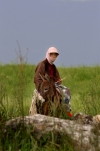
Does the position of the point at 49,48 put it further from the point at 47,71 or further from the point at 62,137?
the point at 62,137

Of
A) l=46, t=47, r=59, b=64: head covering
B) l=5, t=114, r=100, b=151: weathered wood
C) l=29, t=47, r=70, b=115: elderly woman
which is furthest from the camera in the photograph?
l=46, t=47, r=59, b=64: head covering

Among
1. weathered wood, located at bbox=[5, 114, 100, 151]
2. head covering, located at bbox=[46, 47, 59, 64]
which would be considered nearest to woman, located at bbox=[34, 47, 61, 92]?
head covering, located at bbox=[46, 47, 59, 64]

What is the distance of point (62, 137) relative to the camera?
494 cm

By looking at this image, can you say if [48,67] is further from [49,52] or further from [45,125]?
[45,125]

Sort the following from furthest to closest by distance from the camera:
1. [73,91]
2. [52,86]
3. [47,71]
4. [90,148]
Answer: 1. [73,91]
2. [47,71]
3. [52,86]
4. [90,148]

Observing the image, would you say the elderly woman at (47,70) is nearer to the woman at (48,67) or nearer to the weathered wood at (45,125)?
the woman at (48,67)

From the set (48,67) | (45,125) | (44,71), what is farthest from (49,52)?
(45,125)

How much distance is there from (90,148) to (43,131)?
2.05ft

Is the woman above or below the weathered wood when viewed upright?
above

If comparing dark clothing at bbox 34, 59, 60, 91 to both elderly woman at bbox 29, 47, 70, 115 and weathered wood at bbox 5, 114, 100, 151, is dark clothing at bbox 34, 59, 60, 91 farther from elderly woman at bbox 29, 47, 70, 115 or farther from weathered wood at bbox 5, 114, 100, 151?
weathered wood at bbox 5, 114, 100, 151

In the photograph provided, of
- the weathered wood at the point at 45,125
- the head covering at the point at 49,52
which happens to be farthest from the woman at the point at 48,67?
the weathered wood at the point at 45,125

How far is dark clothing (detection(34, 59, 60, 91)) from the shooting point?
323 inches

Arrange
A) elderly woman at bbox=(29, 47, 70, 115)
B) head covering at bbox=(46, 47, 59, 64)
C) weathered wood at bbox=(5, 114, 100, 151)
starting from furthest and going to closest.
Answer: head covering at bbox=(46, 47, 59, 64) < elderly woman at bbox=(29, 47, 70, 115) < weathered wood at bbox=(5, 114, 100, 151)

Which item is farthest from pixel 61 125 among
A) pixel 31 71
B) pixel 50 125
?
pixel 31 71
